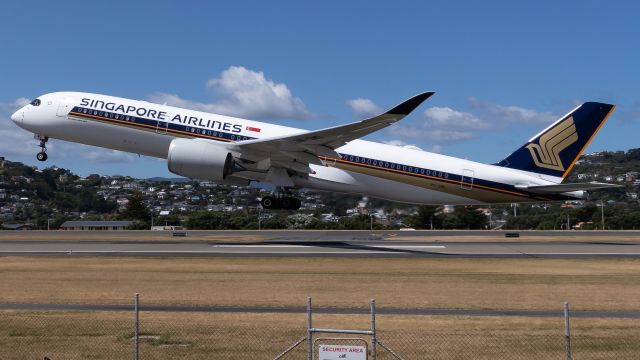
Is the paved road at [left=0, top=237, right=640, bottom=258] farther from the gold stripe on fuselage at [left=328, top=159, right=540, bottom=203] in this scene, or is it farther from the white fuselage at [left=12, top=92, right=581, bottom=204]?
the white fuselage at [left=12, top=92, right=581, bottom=204]

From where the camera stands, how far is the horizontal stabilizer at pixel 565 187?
141 ft

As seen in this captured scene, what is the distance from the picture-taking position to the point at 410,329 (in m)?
18.8

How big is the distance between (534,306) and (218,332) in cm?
971

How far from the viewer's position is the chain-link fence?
53.3 ft

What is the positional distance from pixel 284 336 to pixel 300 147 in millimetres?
24859

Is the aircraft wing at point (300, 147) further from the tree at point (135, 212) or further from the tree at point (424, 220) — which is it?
the tree at point (135, 212)

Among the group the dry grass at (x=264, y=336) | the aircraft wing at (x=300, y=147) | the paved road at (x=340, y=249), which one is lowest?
the dry grass at (x=264, y=336)

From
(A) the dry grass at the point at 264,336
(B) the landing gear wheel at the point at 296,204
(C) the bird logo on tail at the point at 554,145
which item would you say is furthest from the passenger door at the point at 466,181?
(A) the dry grass at the point at 264,336

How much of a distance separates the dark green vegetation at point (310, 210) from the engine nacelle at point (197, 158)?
31.9 ft

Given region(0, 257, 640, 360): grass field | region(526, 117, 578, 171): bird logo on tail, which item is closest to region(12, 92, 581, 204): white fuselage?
region(526, 117, 578, 171): bird logo on tail

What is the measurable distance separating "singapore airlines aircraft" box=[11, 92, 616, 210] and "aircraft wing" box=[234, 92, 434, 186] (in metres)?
0.06

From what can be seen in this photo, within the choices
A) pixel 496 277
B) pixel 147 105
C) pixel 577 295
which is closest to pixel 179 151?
pixel 147 105

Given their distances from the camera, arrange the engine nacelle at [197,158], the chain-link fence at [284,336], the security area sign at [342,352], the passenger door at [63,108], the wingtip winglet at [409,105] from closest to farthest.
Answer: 1. the security area sign at [342,352]
2. the chain-link fence at [284,336]
3. the wingtip winglet at [409,105]
4. the engine nacelle at [197,158]
5. the passenger door at [63,108]

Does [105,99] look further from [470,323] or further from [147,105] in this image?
[470,323]
